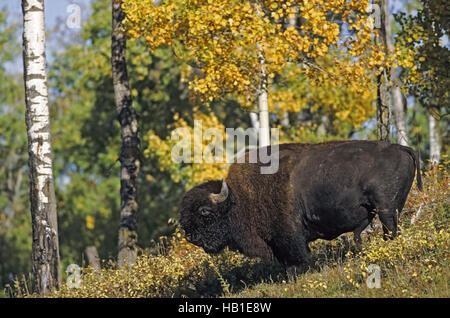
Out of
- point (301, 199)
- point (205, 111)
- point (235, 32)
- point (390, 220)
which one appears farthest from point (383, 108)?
point (205, 111)

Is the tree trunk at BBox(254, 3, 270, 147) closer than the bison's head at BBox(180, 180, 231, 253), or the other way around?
the bison's head at BBox(180, 180, 231, 253)

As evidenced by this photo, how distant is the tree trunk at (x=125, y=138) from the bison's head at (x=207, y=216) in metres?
6.02

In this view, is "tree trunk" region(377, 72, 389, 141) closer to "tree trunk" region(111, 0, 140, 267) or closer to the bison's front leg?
the bison's front leg

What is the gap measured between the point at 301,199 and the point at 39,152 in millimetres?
4566

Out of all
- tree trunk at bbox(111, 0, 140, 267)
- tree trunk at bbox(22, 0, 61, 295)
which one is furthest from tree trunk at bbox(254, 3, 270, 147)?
tree trunk at bbox(22, 0, 61, 295)

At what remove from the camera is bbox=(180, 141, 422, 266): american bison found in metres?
9.95

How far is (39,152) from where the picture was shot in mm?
11266

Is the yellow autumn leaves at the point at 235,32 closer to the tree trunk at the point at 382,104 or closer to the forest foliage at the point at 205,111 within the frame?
the forest foliage at the point at 205,111

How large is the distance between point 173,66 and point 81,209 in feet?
47.3

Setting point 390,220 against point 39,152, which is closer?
point 390,220

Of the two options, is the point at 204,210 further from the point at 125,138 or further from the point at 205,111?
the point at 205,111

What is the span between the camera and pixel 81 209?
142 ft
